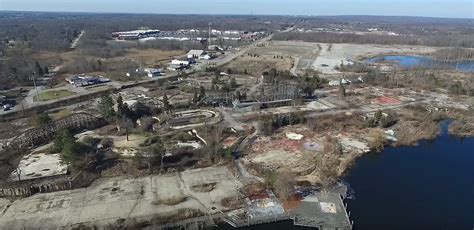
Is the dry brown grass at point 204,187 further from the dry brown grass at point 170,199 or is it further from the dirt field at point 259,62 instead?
the dirt field at point 259,62

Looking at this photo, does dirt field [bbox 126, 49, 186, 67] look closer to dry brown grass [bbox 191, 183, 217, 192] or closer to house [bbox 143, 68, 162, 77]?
house [bbox 143, 68, 162, 77]

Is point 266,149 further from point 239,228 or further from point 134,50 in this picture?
point 134,50

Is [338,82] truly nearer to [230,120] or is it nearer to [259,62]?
[259,62]

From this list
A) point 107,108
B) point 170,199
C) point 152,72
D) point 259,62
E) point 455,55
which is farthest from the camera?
point 455,55

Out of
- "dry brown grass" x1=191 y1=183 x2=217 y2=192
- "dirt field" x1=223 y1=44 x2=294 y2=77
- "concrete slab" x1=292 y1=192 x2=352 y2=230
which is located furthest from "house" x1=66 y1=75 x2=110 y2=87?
"concrete slab" x1=292 y1=192 x2=352 y2=230

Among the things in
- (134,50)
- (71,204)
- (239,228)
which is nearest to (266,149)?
(239,228)

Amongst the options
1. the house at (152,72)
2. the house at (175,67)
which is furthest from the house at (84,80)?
the house at (175,67)

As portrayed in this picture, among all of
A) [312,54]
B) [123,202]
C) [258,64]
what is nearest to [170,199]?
[123,202]
